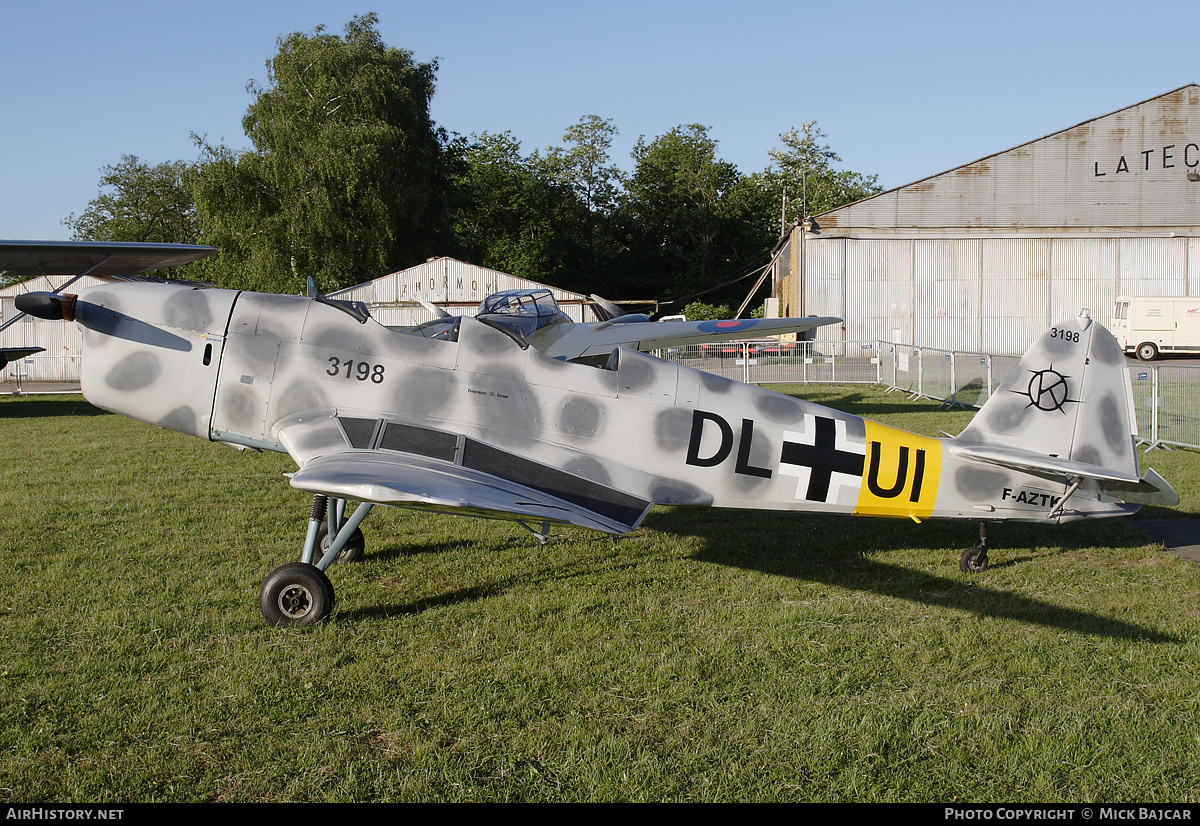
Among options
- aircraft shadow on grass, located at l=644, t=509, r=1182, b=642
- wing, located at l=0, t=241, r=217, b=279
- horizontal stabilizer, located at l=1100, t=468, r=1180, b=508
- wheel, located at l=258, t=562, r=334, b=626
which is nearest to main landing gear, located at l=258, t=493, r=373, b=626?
wheel, located at l=258, t=562, r=334, b=626

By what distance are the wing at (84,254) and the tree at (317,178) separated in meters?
25.9

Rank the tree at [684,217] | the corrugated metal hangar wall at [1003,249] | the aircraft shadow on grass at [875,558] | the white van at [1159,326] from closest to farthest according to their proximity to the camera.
A: the aircraft shadow on grass at [875,558] < the white van at [1159,326] < the corrugated metal hangar wall at [1003,249] < the tree at [684,217]

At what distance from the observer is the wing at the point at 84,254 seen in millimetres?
13188

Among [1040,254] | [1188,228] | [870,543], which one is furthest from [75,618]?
[1188,228]

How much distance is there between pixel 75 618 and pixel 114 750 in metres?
2.12

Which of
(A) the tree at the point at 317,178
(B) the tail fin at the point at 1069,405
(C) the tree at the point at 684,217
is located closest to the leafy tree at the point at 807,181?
(C) the tree at the point at 684,217

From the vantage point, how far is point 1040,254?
3741 centimetres

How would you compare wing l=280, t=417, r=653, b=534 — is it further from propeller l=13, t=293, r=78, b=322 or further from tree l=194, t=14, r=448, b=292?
tree l=194, t=14, r=448, b=292

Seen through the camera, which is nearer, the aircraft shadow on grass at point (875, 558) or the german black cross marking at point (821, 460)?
the aircraft shadow on grass at point (875, 558)

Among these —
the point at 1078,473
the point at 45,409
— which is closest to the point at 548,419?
the point at 1078,473

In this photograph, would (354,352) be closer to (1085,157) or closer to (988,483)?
(988,483)

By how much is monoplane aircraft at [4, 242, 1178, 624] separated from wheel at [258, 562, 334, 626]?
1.48ft

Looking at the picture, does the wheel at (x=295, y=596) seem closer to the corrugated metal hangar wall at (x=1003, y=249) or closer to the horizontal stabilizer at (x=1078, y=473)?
the horizontal stabilizer at (x=1078, y=473)

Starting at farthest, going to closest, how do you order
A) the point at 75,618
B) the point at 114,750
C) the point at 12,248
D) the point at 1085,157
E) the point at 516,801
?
the point at 1085,157 < the point at 12,248 < the point at 75,618 < the point at 114,750 < the point at 516,801
